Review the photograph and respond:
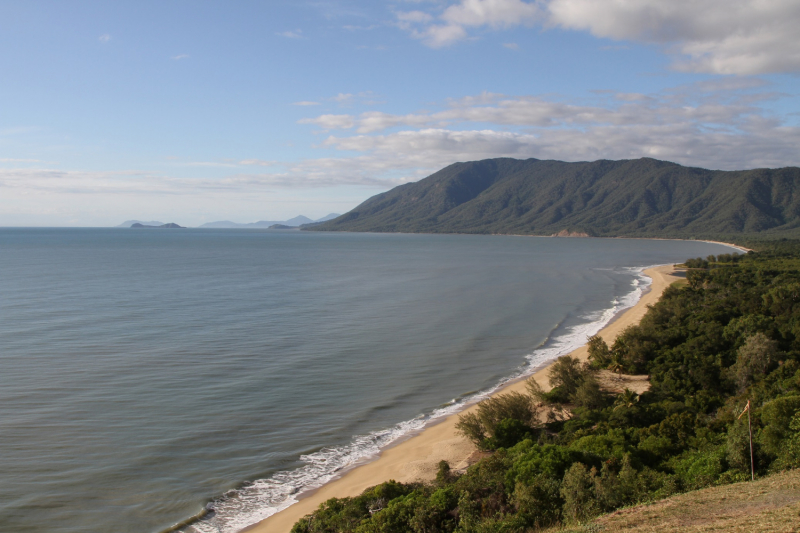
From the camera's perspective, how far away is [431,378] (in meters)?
25.3

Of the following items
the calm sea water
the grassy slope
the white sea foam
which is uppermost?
the grassy slope

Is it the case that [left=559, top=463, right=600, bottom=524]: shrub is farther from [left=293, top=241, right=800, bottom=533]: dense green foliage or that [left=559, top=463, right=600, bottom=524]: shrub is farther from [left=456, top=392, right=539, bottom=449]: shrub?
[left=456, top=392, right=539, bottom=449]: shrub

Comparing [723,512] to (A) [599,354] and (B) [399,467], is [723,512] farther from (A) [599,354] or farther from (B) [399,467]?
(A) [599,354]

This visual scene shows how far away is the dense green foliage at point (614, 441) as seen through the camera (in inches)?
444

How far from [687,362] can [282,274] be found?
186 ft

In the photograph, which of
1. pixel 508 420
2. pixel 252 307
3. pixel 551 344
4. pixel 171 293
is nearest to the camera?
pixel 508 420

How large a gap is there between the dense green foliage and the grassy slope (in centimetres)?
76

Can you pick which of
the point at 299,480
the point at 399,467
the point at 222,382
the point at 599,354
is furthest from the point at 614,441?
the point at 222,382

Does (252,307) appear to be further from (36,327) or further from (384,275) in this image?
(384,275)

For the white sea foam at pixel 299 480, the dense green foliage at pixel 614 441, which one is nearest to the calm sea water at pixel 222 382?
the white sea foam at pixel 299 480

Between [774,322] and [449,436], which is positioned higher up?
[774,322]

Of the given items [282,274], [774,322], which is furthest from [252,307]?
[774,322]

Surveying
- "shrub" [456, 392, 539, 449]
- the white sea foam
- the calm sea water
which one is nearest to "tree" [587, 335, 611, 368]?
the calm sea water

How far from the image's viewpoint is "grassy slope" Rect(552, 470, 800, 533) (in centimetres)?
859
